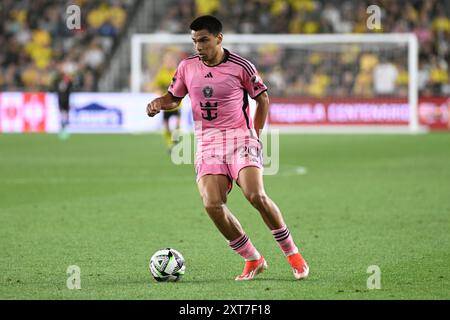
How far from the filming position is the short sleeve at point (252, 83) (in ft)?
28.0

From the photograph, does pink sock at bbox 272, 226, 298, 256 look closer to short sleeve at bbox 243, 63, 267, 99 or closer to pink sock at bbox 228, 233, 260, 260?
pink sock at bbox 228, 233, 260, 260


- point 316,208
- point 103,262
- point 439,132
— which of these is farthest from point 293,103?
point 103,262

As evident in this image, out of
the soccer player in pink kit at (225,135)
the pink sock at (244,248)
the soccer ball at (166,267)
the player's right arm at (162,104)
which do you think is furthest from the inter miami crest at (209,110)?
the soccer ball at (166,267)

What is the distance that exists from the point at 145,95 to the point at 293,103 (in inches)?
181

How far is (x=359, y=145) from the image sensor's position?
1043 inches

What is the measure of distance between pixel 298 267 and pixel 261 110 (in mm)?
1360

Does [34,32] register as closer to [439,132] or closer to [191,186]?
[439,132]

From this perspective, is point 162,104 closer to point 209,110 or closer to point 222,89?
point 209,110

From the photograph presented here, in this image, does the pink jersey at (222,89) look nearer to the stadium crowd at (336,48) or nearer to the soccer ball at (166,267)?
the soccer ball at (166,267)

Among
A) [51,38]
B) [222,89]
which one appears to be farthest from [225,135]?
[51,38]

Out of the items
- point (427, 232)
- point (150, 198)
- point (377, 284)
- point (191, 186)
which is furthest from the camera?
point (191, 186)

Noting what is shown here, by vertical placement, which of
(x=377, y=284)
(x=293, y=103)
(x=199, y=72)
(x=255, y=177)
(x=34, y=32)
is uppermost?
(x=34, y=32)

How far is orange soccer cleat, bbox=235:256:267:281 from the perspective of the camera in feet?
27.6

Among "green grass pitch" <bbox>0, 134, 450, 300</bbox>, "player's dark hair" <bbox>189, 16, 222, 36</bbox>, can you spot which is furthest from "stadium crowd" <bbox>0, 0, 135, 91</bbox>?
"player's dark hair" <bbox>189, 16, 222, 36</bbox>
